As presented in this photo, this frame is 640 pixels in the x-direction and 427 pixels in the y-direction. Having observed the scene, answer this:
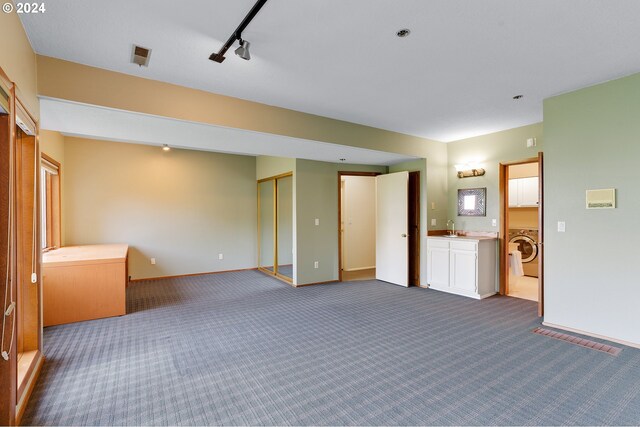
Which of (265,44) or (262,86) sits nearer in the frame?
(265,44)

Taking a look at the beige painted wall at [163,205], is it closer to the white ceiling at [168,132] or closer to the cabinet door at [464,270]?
the white ceiling at [168,132]

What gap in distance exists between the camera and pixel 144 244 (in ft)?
19.7

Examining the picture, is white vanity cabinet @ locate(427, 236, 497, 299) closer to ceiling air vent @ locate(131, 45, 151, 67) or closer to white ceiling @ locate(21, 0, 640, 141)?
white ceiling @ locate(21, 0, 640, 141)

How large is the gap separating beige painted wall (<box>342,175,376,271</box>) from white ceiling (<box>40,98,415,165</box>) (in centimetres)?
199

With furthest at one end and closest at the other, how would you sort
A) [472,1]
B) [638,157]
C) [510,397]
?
[638,157]
[510,397]
[472,1]

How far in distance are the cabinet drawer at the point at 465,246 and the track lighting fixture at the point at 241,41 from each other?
407cm

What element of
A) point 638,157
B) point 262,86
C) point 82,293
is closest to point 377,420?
point 262,86

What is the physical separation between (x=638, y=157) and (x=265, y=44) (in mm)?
3579

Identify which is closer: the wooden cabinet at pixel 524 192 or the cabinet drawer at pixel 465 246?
the cabinet drawer at pixel 465 246

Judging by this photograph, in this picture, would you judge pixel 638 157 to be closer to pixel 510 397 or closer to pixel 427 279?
pixel 510 397

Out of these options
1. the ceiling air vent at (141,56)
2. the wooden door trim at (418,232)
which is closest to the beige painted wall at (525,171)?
the wooden door trim at (418,232)

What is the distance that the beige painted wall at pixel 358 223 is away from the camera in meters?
7.07

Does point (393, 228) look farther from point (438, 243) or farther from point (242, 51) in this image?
point (242, 51)

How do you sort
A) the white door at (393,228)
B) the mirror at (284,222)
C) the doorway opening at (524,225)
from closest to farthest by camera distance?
the white door at (393,228), the doorway opening at (524,225), the mirror at (284,222)
